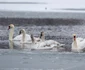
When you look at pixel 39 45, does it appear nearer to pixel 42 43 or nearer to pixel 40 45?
pixel 40 45

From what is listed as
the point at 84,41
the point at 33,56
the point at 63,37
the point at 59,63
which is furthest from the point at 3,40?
the point at 59,63

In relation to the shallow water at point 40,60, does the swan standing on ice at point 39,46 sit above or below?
above

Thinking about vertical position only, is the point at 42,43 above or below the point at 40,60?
above

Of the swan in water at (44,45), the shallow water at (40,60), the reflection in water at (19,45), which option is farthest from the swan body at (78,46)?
the reflection in water at (19,45)

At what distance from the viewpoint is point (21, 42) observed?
70.8ft

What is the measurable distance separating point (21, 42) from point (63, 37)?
474 centimetres

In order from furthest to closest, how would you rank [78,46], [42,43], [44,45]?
[42,43], [44,45], [78,46]

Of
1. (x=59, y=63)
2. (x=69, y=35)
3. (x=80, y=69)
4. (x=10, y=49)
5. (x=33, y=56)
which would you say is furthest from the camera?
(x=69, y=35)

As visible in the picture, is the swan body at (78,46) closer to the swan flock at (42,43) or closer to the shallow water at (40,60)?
the swan flock at (42,43)

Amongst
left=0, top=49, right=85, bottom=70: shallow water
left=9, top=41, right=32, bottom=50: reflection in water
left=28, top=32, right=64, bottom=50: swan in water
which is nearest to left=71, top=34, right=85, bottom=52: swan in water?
left=28, top=32, right=64, bottom=50: swan in water

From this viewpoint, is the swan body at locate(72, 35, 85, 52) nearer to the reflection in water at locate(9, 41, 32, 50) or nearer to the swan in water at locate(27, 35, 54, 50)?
the swan in water at locate(27, 35, 54, 50)

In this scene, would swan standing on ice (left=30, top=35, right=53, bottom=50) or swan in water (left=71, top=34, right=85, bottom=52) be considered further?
swan standing on ice (left=30, top=35, right=53, bottom=50)

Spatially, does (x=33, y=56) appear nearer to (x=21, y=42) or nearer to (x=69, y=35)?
(x=21, y=42)


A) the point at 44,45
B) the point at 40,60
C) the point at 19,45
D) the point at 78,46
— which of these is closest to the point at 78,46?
the point at 78,46
